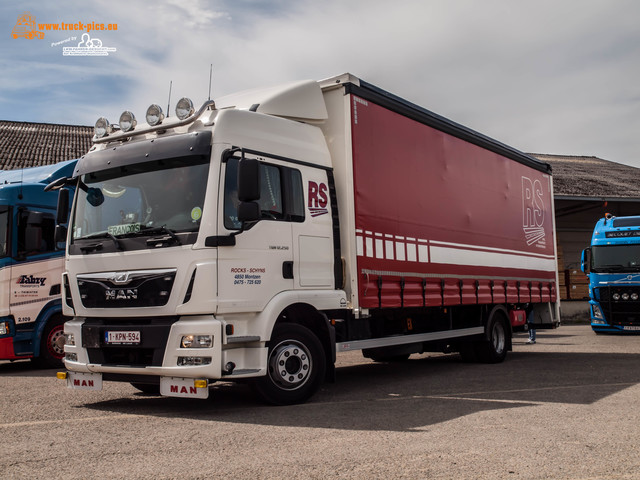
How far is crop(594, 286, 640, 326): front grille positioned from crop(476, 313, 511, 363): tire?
6883 millimetres

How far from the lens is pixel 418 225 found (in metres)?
9.17

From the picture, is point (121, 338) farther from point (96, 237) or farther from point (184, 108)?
point (184, 108)

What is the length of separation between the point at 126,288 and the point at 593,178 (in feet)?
91.8

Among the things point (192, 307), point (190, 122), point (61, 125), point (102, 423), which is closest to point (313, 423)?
point (192, 307)

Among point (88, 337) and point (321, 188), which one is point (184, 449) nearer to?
point (88, 337)

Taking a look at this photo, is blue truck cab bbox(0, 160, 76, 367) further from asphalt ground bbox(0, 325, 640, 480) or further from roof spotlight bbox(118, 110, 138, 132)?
roof spotlight bbox(118, 110, 138, 132)

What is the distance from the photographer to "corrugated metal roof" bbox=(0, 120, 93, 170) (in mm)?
21536

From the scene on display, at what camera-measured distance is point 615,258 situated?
57.6ft

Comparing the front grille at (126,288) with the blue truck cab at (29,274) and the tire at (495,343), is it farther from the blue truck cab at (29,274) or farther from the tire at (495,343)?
the tire at (495,343)

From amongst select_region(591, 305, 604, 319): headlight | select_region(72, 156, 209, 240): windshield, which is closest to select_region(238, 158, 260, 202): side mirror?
select_region(72, 156, 209, 240): windshield

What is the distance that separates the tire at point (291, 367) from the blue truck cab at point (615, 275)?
39.2 ft

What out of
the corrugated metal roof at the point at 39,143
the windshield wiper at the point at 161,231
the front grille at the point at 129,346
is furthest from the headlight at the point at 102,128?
the corrugated metal roof at the point at 39,143

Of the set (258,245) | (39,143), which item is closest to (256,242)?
(258,245)

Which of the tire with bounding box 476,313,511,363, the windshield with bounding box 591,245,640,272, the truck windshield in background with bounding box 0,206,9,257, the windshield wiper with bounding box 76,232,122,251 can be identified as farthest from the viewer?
the windshield with bounding box 591,245,640,272
